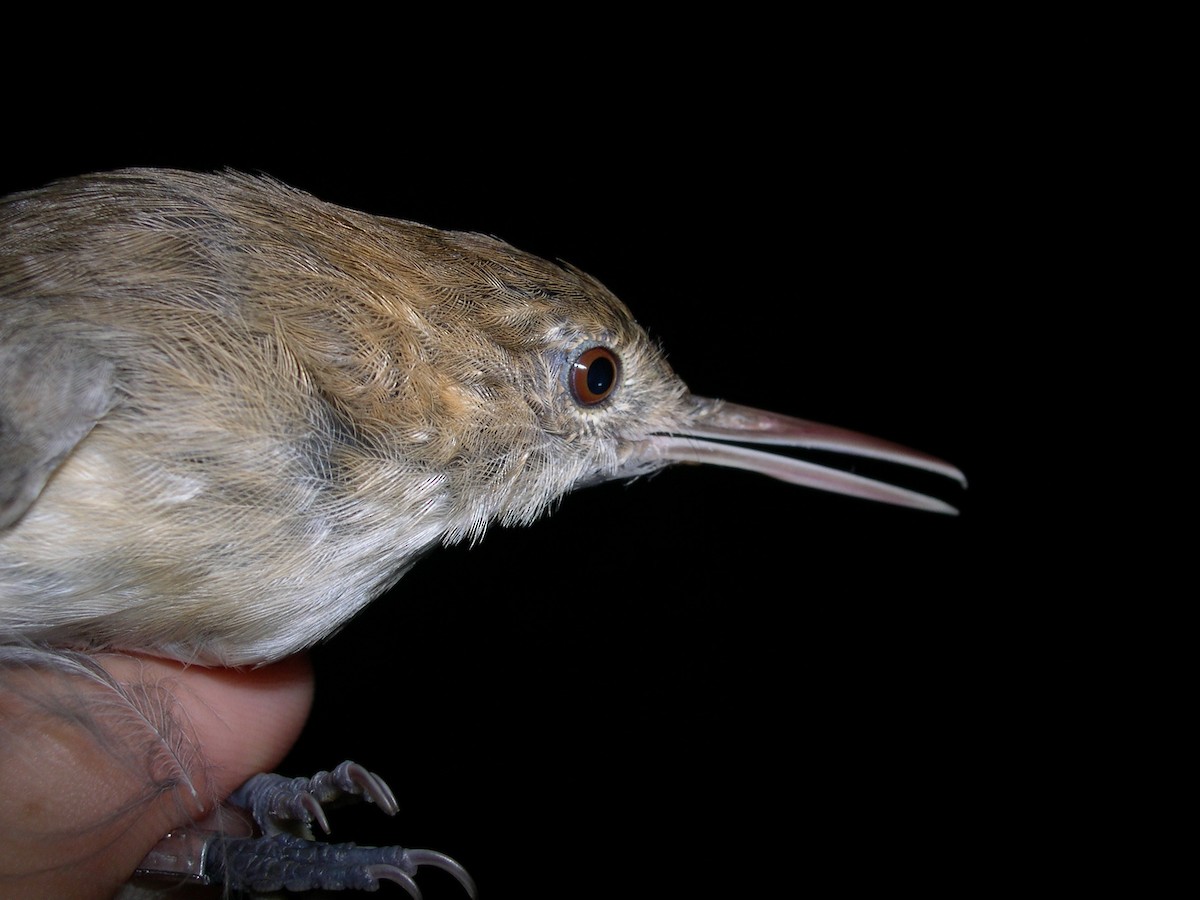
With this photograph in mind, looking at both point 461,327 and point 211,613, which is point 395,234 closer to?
point 461,327

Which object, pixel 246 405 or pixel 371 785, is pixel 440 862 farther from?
pixel 246 405

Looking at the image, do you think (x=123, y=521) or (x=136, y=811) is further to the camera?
(x=136, y=811)

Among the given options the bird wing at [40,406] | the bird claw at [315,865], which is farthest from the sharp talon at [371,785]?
the bird wing at [40,406]

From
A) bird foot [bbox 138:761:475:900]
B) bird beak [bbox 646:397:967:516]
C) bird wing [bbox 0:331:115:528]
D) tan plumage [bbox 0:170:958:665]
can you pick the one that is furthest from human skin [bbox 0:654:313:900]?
bird beak [bbox 646:397:967:516]

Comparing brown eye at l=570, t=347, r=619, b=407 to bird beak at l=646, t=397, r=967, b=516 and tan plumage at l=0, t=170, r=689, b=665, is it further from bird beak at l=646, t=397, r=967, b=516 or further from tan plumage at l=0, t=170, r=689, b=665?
bird beak at l=646, t=397, r=967, b=516

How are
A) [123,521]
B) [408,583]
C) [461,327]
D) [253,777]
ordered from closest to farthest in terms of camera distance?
[123,521], [461,327], [253,777], [408,583]

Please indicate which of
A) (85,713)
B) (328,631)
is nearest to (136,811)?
(85,713)
